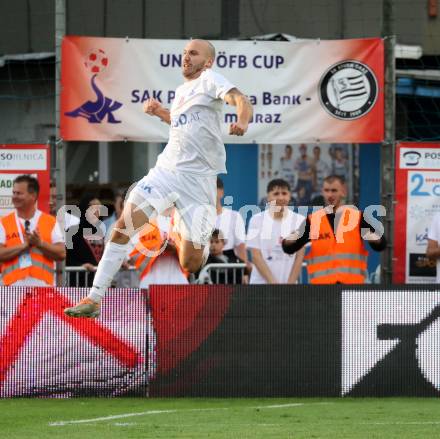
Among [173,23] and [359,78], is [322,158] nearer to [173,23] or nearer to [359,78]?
[173,23]

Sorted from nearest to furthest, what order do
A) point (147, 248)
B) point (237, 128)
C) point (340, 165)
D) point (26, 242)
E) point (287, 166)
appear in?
point (237, 128) < point (26, 242) < point (147, 248) < point (287, 166) < point (340, 165)

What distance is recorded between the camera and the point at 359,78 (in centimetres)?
1245

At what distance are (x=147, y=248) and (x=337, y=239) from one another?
6.44 feet

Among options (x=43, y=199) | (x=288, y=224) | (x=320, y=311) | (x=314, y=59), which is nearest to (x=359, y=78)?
(x=314, y=59)

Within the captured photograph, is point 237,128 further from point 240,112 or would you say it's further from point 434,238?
point 434,238

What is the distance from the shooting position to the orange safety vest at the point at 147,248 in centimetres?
1247

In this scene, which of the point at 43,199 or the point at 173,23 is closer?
the point at 43,199

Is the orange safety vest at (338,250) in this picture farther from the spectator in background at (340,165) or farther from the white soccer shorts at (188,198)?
the spectator in background at (340,165)

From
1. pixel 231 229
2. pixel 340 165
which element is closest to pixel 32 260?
pixel 231 229

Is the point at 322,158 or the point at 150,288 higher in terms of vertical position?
the point at 322,158

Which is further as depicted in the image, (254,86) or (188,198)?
(254,86)

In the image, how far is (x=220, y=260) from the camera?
12.9 metres

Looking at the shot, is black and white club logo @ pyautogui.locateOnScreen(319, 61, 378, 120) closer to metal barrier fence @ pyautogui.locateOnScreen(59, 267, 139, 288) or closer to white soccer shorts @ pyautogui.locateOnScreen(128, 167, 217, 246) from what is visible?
metal barrier fence @ pyautogui.locateOnScreen(59, 267, 139, 288)

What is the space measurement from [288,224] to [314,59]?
1.71 m
